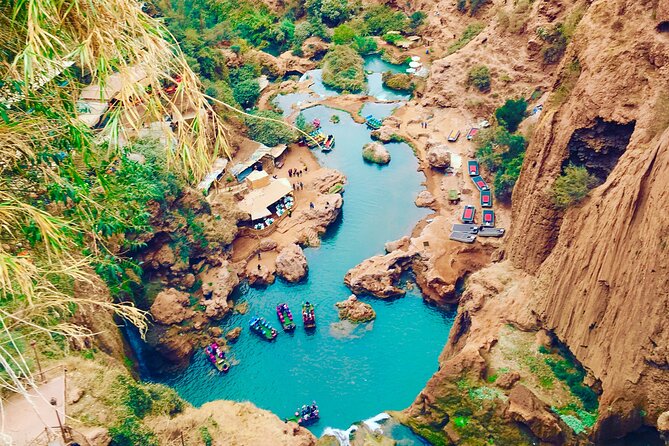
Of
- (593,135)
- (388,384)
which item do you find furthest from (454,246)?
(593,135)

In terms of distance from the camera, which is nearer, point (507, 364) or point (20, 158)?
point (20, 158)

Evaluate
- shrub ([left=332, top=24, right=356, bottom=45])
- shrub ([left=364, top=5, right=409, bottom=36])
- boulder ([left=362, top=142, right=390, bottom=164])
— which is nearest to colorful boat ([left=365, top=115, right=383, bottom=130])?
boulder ([left=362, top=142, right=390, bottom=164])

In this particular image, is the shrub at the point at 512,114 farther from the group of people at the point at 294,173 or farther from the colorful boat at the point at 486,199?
the group of people at the point at 294,173

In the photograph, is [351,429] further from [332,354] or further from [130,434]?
[130,434]

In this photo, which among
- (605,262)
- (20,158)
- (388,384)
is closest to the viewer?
(20,158)

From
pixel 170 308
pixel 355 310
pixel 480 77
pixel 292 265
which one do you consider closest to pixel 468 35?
pixel 480 77

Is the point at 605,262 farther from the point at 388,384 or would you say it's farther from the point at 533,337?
the point at 388,384
